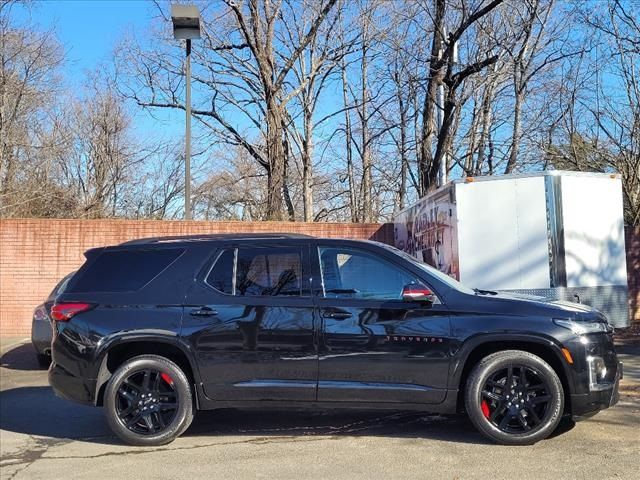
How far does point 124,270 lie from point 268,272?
4.53 feet

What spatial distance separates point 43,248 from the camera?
1320 centimetres

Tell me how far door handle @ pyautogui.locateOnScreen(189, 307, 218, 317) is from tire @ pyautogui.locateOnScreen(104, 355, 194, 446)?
1.68 feet

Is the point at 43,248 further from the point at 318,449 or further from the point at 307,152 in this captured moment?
the point at 307,152

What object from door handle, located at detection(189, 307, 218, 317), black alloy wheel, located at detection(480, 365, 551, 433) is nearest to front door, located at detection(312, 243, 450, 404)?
black alloy wheel, located at detection(480, 365, 551, 433)

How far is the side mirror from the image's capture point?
5195mm

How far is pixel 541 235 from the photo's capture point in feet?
29.3

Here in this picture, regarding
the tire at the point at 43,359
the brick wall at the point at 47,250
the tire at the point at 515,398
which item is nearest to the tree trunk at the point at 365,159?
the brick wall at the point at 47,250

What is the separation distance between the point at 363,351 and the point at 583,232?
5236mm

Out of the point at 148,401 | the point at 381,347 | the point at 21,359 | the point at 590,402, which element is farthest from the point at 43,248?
the point at 590,402

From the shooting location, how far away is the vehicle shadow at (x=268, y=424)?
5750 millimetres

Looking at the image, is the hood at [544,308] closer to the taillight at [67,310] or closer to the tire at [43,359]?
the taillight at [67,310]

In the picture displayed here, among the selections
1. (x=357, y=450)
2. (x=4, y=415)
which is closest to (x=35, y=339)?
(x=4, y=415)

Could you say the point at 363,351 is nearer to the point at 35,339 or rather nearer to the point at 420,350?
the point at 420,350

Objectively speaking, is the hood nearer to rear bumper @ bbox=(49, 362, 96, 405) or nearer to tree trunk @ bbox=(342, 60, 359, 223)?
rear bumper @ bbox=(49, 362, 96, 405)
